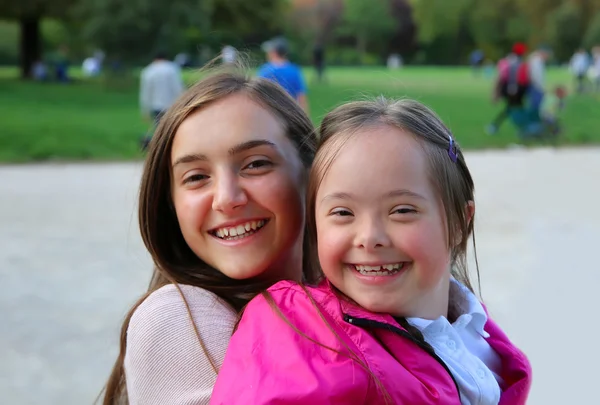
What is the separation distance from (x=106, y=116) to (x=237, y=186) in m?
17.6

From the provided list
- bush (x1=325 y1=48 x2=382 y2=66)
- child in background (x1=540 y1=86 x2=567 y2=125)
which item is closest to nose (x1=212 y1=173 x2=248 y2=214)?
child in background (x1=540 y1=86 x2=567 y2=125)

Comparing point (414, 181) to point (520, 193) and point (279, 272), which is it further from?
point (520, 193)

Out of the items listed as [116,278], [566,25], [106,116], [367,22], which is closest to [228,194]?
[116,278]

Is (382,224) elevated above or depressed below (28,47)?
above

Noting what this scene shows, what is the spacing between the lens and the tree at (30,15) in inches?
1029

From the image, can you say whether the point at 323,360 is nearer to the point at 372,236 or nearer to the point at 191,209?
the point at 372,236

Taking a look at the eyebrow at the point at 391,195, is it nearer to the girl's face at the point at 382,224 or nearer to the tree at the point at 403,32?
the girl's face at the point at 382,224

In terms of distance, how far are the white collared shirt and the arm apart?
22cm

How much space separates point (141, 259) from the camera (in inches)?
236

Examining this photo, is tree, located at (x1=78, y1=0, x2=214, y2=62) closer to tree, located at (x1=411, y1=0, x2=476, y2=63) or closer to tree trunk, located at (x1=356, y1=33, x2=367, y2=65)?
tree, located at (x1=411, y1=0, x2=476, y2=63)

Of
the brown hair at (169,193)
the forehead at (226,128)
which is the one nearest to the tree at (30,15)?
the brown hair at (169,193)

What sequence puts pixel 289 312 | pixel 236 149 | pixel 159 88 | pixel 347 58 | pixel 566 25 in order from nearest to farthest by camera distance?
pixel 289 312 → pixel 236 149 → pixel 159 88 → pixel 566 25 → pixel 347 58

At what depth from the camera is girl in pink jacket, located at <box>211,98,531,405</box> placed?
132cm

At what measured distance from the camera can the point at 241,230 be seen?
5.85 feet
